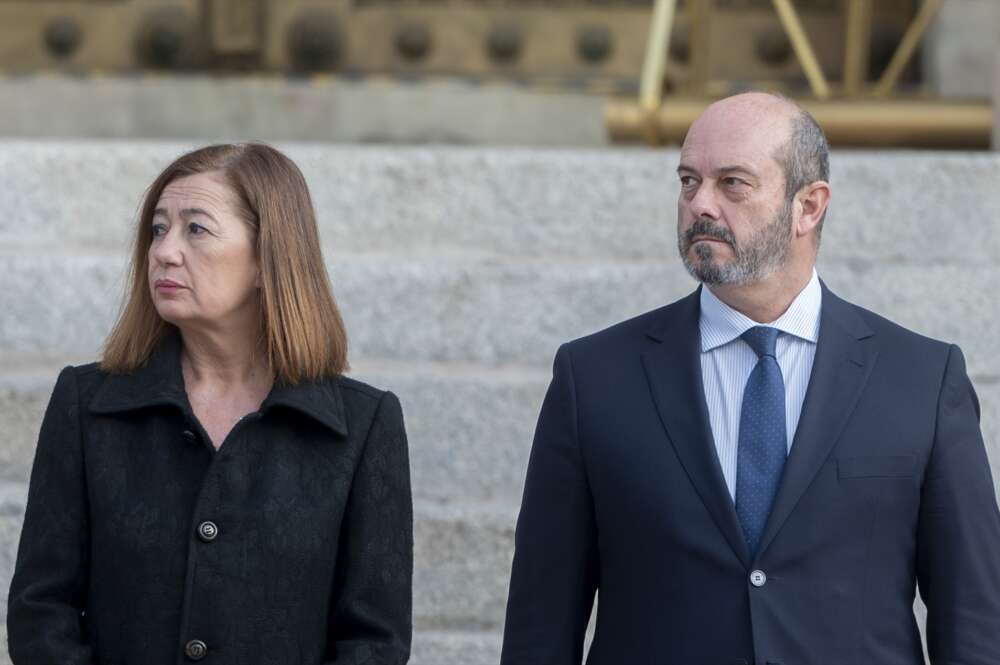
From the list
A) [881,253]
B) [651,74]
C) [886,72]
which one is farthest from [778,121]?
[886,72]

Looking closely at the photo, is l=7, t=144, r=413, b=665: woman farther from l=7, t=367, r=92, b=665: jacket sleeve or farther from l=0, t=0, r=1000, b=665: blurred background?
l=0, t=0, r=1000, b=665: blurred background

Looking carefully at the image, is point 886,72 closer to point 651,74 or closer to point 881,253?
point 651,74

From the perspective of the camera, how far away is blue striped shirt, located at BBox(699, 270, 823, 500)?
3387mm

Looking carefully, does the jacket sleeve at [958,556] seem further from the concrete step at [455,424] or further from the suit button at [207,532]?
the concrete step at [455,424]

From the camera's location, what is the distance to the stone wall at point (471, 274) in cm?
501

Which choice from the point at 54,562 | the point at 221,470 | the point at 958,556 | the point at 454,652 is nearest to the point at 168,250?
the point at 221,470

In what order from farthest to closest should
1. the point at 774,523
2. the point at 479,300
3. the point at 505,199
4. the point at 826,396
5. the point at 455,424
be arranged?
the point at 505,199 → the point at 479,300 → the point at 455,424 → the point at 826,396 → the point at 774,523

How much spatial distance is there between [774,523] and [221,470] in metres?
0.89

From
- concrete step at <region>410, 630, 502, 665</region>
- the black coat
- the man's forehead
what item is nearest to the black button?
the black coat

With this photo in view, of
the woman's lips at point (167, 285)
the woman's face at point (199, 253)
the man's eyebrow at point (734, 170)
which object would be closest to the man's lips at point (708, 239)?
the man's eyebrow at point (734, 170)

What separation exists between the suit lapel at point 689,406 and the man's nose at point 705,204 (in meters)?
0.23

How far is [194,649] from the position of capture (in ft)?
10.8

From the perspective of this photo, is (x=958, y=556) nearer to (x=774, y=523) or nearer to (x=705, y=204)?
(x=774, y=523)

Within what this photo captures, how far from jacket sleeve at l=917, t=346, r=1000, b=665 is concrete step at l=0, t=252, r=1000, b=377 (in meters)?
→ 2.17
